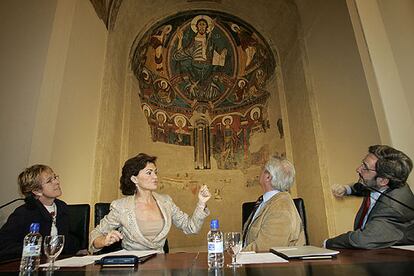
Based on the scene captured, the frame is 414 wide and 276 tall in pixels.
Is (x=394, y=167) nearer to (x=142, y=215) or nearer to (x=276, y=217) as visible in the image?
(x=276, y=217)

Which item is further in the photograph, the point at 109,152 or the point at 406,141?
the point at 109,152

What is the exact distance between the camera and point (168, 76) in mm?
9297

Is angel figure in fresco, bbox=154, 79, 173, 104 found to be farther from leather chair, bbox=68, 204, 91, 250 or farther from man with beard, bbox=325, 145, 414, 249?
man with beard, bbox=325, 145, 414, 249

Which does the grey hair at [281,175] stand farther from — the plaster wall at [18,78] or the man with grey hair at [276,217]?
the plaster wall at [18,78]

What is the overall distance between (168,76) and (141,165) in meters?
7.06

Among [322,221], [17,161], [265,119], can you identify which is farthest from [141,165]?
[265,119]

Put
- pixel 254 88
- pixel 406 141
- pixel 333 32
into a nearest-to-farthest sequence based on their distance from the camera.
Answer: pixel 406 141 → pixel 333 32 → pixel 254 88

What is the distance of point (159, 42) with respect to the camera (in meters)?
8.97

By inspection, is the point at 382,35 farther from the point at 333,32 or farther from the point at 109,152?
the point at 109,152

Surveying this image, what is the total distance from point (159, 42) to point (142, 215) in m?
7.50

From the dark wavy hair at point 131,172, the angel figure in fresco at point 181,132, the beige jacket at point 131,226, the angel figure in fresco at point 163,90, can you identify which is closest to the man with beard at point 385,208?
the beige jacket at point 131,226

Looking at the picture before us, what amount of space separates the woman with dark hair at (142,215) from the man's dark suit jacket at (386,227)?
988 mm

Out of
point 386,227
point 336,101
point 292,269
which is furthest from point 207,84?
point 292,269

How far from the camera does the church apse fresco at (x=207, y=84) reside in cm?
885
